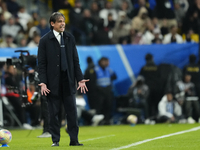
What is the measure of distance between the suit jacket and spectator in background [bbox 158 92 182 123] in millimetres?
9082

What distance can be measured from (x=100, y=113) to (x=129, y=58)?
2252 millimetres

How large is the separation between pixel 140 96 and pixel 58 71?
919 cm

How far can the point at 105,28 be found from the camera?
18906 millimetres

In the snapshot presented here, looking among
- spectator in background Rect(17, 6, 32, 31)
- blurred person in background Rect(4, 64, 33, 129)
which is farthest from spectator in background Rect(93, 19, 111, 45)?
blurred person in background Rect(4, 64, 33, 129)

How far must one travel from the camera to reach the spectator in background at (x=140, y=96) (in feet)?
55.8

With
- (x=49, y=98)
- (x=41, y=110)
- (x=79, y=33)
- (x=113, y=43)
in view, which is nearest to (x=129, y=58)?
(x=113, y=43)

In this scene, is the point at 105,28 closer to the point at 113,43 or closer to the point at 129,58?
the point at 113,43

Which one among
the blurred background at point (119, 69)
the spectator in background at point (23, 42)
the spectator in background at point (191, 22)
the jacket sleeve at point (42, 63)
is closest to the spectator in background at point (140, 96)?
the blurred background at point (119, 69)

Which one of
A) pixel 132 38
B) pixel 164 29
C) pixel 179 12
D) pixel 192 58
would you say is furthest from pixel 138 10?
pixel 192 58

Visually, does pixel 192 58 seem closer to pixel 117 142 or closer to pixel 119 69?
pixel 119 69

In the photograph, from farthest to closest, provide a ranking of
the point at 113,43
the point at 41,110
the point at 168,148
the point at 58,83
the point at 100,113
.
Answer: the point at 113,43 < the point at 100,113 < the point at 41,110 < the point at 58,83 < the point at 168,148

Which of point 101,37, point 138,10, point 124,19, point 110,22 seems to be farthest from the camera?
point 138,10

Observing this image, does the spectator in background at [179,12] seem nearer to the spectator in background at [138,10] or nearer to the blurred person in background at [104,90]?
the spectator in background at [138,10]

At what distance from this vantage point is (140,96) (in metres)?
17.0
